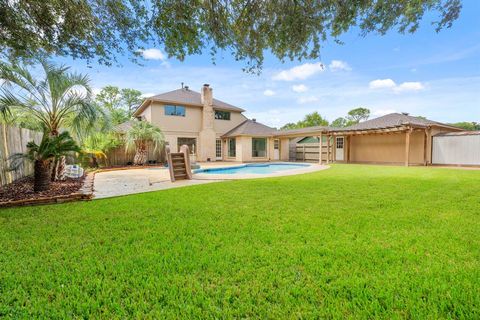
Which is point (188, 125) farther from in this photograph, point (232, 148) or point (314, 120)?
point (314, 120)

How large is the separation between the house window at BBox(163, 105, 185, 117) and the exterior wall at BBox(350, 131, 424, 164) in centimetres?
1525

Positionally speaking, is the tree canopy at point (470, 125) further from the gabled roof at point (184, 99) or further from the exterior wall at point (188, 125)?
the exterior wall at point (188, 125)

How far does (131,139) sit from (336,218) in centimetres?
1534

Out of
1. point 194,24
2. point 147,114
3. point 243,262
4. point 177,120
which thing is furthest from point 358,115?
point 243,262

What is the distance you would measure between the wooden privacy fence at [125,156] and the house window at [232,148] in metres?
7.17

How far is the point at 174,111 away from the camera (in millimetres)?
21234

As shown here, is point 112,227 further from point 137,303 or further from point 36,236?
point 137,303

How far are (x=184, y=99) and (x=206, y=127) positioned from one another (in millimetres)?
3208

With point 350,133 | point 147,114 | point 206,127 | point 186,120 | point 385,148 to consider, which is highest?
point 147,114

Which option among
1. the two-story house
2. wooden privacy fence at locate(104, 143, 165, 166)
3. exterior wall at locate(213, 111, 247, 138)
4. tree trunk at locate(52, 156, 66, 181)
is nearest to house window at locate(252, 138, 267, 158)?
the two-story house

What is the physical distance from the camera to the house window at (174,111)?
820 inches

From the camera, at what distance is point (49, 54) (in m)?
6.89

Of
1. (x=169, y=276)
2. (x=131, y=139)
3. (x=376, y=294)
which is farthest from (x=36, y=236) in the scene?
(x=131, y=139)

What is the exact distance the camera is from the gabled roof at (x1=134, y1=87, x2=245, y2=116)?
20577mm
